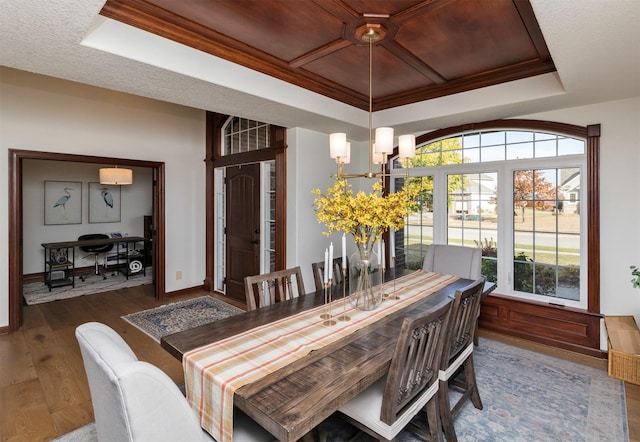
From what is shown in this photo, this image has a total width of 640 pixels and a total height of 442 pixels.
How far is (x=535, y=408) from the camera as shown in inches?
93.4

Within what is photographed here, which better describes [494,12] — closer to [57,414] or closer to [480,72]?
[480,72]

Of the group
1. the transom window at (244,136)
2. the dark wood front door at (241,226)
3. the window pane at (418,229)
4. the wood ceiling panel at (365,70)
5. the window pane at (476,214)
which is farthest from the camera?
the dark wood front door at (241,226)

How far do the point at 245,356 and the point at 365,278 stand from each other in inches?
37.9

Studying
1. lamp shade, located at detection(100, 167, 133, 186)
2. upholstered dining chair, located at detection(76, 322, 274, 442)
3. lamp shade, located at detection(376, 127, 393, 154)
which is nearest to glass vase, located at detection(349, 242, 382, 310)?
lamp shade, located at detection(376, 127, 393, 154)

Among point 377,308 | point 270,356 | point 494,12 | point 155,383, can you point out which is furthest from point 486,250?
point 155,383

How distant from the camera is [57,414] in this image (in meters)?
2.29

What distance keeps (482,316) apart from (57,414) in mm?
3935

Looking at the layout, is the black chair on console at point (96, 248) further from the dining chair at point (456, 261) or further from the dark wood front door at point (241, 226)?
the dining chair at point (456, 261)

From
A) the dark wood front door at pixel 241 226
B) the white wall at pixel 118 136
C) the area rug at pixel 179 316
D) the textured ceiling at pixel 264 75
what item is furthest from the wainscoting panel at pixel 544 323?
the white wall at pixel 118 136

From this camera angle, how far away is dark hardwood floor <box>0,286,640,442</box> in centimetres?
221

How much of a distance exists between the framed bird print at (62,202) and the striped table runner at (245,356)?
266 inches

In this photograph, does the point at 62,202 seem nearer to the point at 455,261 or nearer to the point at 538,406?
the point at 455,261

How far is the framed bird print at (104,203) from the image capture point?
7000mm

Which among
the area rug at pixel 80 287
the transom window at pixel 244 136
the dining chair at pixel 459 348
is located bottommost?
the area rug at pixel 80 287
